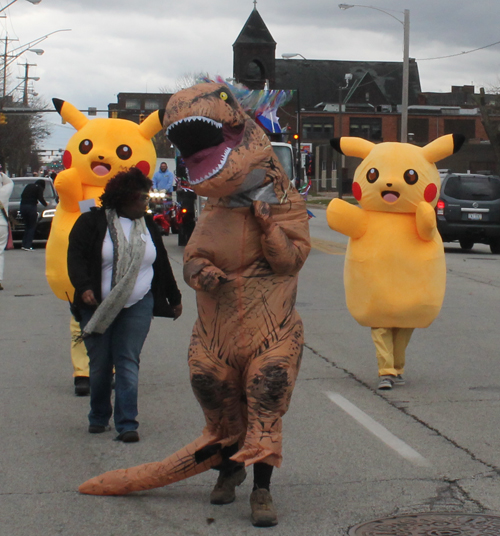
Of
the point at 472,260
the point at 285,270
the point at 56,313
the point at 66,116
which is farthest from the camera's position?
the point at 472,260

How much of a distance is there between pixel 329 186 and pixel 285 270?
242ft

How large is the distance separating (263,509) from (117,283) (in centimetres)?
198

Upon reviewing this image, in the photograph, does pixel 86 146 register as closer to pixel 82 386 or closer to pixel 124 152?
pixel 124 152

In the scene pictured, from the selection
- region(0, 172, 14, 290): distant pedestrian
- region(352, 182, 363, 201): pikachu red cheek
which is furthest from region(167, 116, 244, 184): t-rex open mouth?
region(0, 172, 14, 290): distant pedestrian

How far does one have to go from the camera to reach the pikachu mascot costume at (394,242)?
22.7ft

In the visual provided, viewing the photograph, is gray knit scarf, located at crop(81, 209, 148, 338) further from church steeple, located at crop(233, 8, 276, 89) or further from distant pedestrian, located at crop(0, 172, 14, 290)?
church steeple, located at crop(233, 8, 276, 89)

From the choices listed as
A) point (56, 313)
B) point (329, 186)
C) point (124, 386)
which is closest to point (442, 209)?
point (56, 313)

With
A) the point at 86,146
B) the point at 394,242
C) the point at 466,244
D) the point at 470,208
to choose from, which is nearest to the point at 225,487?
the point at 394,242

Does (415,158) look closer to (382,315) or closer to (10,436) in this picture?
(382,315)

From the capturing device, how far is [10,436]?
5754mm

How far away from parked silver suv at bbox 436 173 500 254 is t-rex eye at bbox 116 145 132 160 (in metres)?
13.3

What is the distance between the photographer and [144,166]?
716cm

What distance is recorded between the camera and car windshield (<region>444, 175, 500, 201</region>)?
19734 millimetres

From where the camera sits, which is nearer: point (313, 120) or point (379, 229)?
point (379, 229)
